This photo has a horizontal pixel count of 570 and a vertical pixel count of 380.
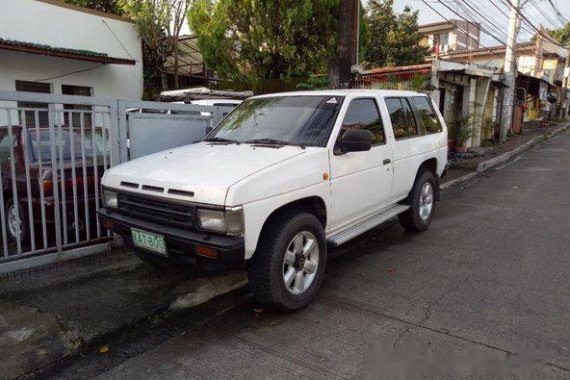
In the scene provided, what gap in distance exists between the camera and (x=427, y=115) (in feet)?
20.1

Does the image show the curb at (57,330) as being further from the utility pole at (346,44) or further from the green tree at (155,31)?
the green tree at (155,31)

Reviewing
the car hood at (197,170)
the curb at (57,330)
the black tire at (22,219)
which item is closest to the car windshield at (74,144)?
the black tire at (22,219)

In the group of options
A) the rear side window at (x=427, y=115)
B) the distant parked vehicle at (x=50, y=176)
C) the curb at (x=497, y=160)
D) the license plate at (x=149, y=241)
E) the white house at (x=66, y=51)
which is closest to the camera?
the license plate at (x=149, y=241)

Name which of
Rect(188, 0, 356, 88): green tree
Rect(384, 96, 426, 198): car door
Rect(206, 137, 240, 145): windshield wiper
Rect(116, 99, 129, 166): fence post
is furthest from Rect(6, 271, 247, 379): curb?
Rect(188, 0, 356, 88): green tree

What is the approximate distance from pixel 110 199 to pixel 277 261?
5.51ft

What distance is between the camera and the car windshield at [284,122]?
422cm

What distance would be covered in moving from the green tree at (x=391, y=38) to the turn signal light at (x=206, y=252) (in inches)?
1007

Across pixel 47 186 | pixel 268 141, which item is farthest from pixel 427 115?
pixel 47 186

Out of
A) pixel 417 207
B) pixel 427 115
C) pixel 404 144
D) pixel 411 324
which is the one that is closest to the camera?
pixel 411 324

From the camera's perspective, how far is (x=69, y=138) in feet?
15.8

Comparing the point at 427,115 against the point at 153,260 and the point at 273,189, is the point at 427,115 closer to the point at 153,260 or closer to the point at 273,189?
the point at 273,189

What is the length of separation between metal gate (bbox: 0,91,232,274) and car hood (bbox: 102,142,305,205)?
0.93 m

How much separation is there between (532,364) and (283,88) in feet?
37.4

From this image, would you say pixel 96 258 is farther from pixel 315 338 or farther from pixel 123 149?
pixel 315 338
